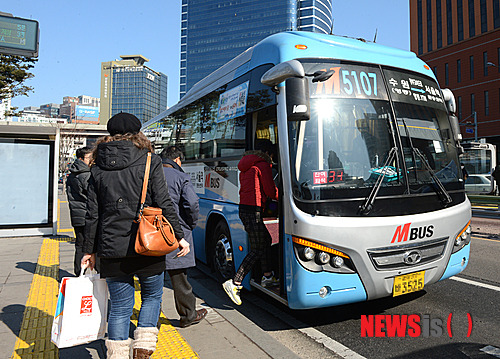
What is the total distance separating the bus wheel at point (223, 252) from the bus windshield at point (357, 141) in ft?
6.37

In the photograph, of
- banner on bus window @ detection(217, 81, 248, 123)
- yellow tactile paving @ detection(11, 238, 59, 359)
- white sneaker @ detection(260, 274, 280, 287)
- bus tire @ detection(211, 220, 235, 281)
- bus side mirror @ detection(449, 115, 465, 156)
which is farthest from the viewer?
bus tire @ detection(211, 220, 235, 281)

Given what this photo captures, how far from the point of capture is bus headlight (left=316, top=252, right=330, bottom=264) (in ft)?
12.3

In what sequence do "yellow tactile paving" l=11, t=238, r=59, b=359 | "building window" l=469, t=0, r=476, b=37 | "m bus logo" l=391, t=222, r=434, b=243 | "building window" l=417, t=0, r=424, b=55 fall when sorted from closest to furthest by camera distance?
"yellow tactile paving" l=11, t=238, r=59, b=359 → "m bus logo" l=391, t=222, r=434, b=243 → "building window" l=469, t=0, r=476, b=37 → "building window" l=417, t=0, r=424, b=55

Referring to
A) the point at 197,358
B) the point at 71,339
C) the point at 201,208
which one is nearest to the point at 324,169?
the point at 197,358

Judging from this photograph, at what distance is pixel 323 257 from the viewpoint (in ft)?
12.3

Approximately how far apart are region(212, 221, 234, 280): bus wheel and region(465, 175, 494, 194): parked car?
72.9 feet

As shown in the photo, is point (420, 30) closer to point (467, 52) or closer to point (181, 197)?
point (467, 52)

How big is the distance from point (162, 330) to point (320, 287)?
5.60 feet

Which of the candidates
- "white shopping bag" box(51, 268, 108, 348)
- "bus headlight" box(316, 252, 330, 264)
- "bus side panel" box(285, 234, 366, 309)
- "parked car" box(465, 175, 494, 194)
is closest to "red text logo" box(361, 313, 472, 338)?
"bus side panel" box(285, 234, 366, 309)

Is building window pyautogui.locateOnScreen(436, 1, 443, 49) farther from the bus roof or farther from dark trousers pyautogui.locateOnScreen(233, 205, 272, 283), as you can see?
dark trousers pyautogui.locateOnScreen(233, 205, 272, 283)

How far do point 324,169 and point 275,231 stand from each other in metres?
1.05

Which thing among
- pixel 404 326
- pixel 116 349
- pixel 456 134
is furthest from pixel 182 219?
pixel 456 134

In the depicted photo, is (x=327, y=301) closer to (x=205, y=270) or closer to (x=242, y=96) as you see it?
(x=242, y=96)

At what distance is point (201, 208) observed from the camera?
21.5ft
